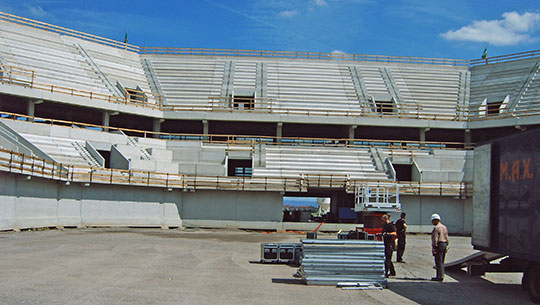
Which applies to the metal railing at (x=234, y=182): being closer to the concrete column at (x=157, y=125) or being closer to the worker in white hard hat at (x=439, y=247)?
the concrete column at (x=157, y=125)

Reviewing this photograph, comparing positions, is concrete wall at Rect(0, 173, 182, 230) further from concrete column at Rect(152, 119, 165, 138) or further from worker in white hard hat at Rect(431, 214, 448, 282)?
worker in white hard hat at Rect(431, 214, 448, 282)

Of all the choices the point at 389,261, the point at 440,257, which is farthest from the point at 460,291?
the point at 389,261

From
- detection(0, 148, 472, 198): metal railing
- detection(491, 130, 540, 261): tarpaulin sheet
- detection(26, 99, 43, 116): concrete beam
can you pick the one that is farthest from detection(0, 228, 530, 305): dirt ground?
detection(26, 99, 43, 116): concrete beam

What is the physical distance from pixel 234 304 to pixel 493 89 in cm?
4365

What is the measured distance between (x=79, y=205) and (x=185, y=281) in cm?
1947

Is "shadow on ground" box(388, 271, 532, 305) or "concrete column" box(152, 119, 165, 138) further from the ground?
"concrete column" box(152, 119, 165, 138)

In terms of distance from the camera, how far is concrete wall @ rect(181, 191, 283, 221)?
32.5 meters

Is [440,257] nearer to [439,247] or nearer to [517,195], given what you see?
[439,247]

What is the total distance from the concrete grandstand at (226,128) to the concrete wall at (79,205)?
3.0 inches

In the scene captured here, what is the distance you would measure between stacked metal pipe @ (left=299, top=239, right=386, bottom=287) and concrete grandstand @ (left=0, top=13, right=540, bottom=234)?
16512 millimetres

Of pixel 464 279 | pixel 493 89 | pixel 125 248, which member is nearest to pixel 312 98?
pixel 493 89

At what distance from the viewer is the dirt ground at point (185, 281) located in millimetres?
9727

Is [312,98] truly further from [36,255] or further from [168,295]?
[168,295]

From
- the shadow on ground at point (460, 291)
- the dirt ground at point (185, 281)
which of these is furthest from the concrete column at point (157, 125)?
the shadow on ground at point (460, 291)
